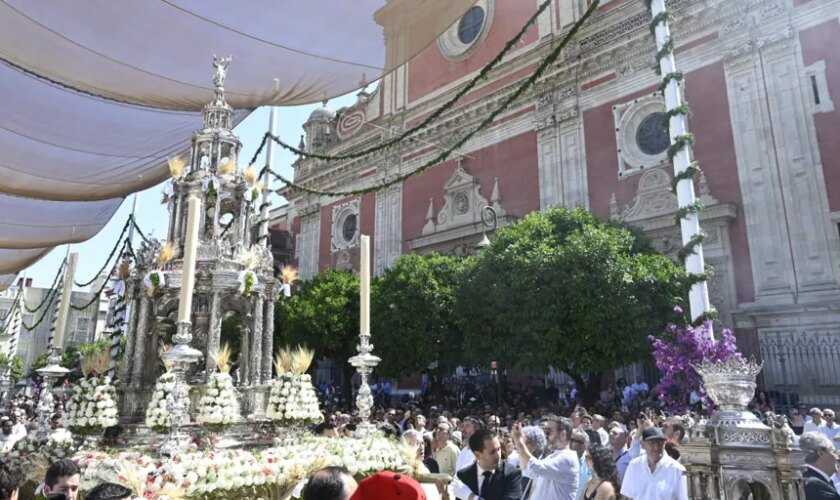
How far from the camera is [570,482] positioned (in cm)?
475

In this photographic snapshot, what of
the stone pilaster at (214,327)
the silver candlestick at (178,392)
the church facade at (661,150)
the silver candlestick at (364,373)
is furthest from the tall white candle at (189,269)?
the church facade at (661,150)

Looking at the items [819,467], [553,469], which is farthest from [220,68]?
[819,467]

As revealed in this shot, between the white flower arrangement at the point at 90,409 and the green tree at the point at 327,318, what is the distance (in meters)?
17.7

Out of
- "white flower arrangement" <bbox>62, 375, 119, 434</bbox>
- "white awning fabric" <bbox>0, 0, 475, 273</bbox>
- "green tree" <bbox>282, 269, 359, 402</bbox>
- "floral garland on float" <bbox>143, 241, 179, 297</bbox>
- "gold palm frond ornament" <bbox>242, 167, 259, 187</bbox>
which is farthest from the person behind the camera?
"green tree" <bbox>282, 269, 359, 402</bbox>

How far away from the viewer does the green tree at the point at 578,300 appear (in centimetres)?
1650

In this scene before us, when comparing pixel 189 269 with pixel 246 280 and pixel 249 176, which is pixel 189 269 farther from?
pixel 249 176

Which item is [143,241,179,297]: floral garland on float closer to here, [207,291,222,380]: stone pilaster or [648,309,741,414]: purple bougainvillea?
[207,291,222,380]: stone pilaster

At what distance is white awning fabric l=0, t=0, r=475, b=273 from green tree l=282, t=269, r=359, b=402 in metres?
18.4

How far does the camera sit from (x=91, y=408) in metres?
6.82

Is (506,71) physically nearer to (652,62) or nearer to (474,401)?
(652,62)

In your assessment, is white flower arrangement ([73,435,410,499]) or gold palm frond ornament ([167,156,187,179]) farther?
gold palm frond ornament ([167,156,187,179])

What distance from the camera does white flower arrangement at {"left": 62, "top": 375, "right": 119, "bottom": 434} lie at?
6769 mm

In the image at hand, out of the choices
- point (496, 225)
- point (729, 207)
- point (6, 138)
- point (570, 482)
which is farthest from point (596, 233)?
point (6, 138)

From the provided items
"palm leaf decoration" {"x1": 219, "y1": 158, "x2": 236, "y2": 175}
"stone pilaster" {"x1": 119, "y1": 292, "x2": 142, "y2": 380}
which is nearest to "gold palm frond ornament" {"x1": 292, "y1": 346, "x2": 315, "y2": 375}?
"stone pilaster" {"x1": 119, "y1": 292, "x2": 142, "y2": 380}
